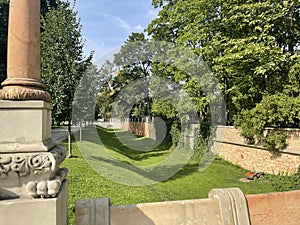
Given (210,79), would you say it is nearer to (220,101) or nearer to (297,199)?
(220,101)

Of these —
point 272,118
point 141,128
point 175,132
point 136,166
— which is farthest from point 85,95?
point 141,128

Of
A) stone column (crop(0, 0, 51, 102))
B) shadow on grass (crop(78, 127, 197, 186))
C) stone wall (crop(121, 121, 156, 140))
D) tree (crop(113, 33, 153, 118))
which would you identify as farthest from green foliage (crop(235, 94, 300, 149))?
stone wall (crop(121, 121, 156, 140))

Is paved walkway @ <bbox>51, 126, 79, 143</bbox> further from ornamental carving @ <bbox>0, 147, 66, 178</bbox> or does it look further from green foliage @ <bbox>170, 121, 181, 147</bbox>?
ornamental carving @ <bbox>0, 147, 66, 178</bbox>

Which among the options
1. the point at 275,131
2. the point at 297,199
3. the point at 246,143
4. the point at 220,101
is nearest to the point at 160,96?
the point at 220,101

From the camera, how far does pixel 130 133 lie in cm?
2675

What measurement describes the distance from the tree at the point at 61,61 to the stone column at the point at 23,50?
6.43 meters

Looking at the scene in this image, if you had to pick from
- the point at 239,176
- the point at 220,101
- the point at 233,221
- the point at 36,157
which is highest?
the point at 220,101

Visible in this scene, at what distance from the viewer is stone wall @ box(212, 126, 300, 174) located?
9.02 metres

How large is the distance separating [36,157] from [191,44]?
1183 cm

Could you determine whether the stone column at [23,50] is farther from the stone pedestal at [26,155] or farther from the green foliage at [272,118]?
the green foliage at [272,118]

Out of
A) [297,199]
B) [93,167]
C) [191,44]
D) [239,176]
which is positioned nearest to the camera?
[297,199]

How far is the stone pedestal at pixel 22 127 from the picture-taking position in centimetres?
174

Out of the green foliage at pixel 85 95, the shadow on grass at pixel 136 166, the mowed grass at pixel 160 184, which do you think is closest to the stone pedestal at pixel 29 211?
the mowed grass at pixel 160 184

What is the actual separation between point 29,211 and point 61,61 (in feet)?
25.3
